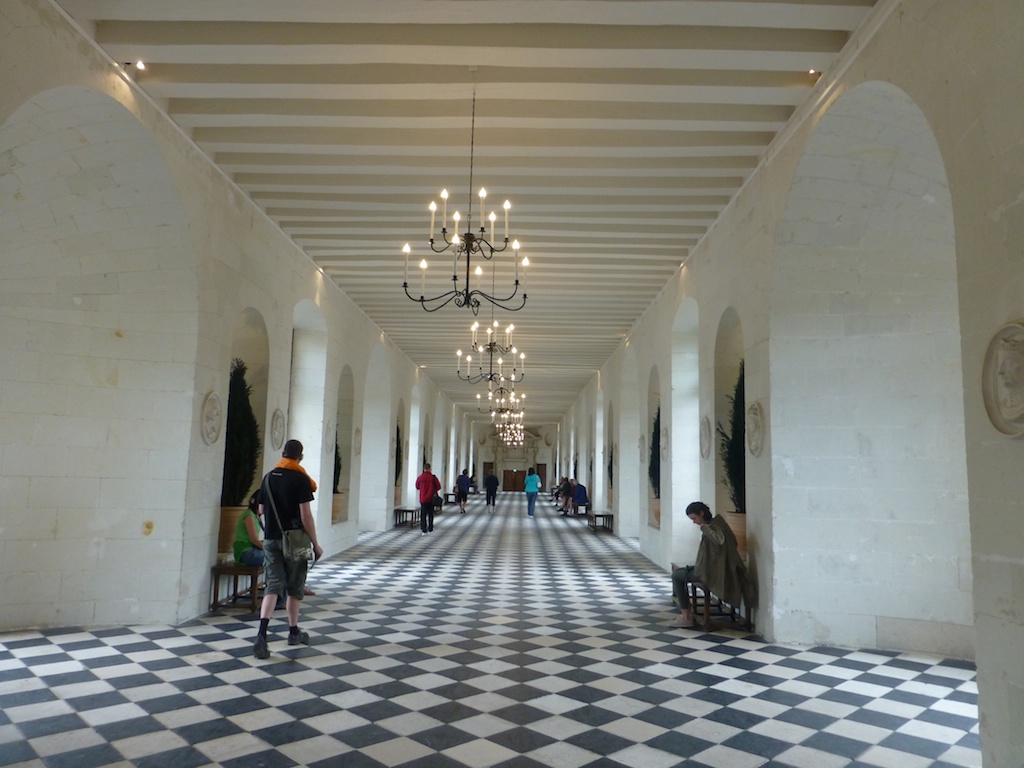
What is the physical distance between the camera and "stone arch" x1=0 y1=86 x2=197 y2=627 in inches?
211

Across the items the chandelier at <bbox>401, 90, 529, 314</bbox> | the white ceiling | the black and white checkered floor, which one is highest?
the white ceiling

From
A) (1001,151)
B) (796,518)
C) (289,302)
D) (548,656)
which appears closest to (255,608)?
(548,656)

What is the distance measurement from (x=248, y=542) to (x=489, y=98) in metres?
4.43

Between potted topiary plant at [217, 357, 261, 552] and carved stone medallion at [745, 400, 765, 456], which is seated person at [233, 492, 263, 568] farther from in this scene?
carved stone medallion at [745, 400, 765, 456]

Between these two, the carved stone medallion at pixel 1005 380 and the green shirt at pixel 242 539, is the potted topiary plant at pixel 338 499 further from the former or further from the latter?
the carved stone medallion at pixel 1005 380

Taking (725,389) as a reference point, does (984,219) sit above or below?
above

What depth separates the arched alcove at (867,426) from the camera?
527 centimetres

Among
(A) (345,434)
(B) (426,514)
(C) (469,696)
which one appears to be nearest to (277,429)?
(A) (345,434)

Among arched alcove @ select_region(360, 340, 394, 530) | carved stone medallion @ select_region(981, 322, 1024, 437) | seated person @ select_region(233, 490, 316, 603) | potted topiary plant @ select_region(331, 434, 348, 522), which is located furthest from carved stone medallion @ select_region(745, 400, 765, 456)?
arched alcove @ select_region(360, 340, 394, 530)

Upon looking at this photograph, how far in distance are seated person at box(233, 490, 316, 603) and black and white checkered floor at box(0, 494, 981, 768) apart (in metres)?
0.48

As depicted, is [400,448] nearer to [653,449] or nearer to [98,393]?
[653,449]

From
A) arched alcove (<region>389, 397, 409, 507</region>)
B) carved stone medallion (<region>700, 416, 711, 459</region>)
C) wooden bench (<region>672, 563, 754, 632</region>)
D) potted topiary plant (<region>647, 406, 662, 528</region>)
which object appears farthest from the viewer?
arched alcove (<region>389, 397, 409, 507</region>)

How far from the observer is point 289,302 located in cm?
831

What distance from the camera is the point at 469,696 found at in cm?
404
